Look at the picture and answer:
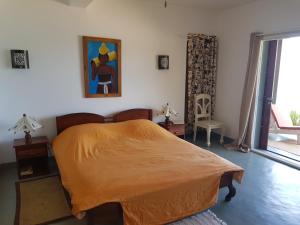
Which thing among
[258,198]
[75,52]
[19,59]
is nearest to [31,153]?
[19,59]

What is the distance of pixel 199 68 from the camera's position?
464 centimetres

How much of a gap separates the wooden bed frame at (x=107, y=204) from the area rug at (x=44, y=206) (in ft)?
0.71

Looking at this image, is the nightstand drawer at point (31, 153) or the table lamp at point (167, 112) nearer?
the nightstand drawer at point (31, 153)

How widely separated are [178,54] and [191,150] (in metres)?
2.23

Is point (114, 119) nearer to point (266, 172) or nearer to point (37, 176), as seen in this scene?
point (37, 176)

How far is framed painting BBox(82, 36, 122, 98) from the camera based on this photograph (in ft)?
11.7

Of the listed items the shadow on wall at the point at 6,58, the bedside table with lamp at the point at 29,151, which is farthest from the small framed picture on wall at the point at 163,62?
the shadow on wall at the point at 6,58

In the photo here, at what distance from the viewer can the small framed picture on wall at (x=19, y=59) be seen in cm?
304

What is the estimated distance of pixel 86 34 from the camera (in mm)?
3508

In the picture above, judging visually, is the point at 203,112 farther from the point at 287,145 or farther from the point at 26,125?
the point at 26,125

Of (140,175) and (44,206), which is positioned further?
(44,206)

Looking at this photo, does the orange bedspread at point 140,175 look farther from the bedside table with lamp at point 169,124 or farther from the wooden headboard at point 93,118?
the bedside table with lamp at point 169,124

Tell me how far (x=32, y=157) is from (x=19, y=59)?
1.36 meters

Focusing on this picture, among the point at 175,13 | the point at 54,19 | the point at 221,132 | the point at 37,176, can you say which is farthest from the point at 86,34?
the point at 221,132
